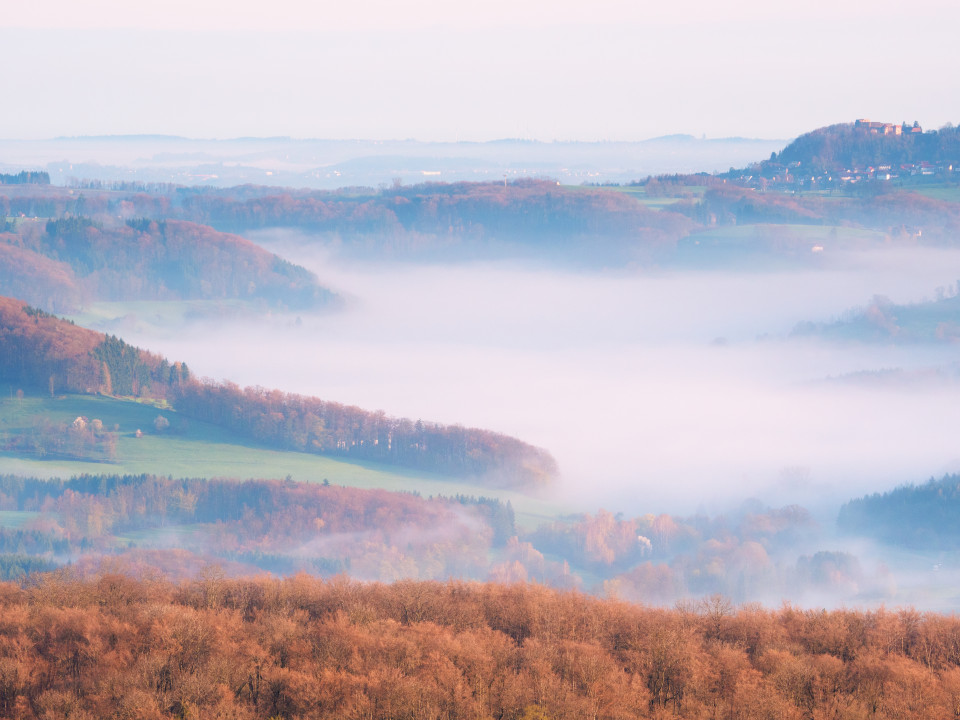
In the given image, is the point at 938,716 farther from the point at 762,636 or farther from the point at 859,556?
the point at 859,556

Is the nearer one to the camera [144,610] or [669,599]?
[144,610]

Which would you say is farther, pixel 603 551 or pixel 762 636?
pixel 603 551

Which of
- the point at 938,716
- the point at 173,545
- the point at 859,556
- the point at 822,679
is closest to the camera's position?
the point at 938,716

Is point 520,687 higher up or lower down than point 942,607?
higher up

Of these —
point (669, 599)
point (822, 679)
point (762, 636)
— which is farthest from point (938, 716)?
point (669, 599)

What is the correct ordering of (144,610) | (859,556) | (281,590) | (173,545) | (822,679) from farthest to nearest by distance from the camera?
(859,556) → (173,545) → (281,590) → (144,610) → (822,679)

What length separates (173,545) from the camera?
177500 mm

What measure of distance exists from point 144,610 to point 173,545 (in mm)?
120133

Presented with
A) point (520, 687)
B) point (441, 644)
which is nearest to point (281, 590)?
point (441, 644)

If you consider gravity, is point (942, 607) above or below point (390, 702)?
below

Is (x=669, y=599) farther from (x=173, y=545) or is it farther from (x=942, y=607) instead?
(x=173, y=545)

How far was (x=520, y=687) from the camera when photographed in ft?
176

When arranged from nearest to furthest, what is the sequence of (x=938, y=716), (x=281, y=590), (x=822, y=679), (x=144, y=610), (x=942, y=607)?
(x=938, y=716) < (x=822, y=679) < (x=144, y=610) < (x=281, y=590) < (x=942, y=607)

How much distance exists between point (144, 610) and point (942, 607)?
11668 cm
